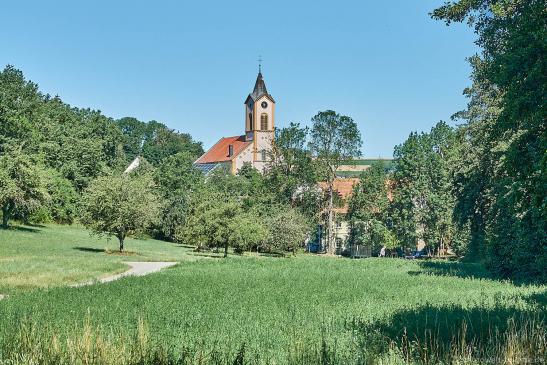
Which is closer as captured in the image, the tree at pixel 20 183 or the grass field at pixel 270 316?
the grass field at pixel 270 316

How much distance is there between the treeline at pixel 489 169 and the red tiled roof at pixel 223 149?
40673 millimetres

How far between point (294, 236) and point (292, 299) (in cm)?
4265

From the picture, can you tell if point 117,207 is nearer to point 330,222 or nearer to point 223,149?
point 330,222

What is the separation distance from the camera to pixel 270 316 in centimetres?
1459

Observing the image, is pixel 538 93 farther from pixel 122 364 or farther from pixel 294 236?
pixel 294 236

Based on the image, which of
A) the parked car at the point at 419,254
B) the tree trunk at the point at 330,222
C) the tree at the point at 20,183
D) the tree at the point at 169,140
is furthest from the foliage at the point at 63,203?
the tree at the point at 169,140

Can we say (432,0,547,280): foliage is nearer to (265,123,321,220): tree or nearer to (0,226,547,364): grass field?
(0,226,547,364): grass field

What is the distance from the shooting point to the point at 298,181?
71438mm

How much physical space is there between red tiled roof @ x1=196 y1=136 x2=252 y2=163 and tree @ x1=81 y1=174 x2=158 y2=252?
6073cm

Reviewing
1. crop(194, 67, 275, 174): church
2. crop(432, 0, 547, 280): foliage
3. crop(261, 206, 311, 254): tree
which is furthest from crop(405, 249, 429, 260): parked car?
crop(194, 67, 275, 174): church

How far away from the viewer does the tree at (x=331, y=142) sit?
6869 centimetres

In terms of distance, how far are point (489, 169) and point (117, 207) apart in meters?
26.3

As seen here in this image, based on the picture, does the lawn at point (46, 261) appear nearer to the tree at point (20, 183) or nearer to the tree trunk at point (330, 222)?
the tree at point (20, 183)

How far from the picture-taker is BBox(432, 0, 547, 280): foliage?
1283 cm
